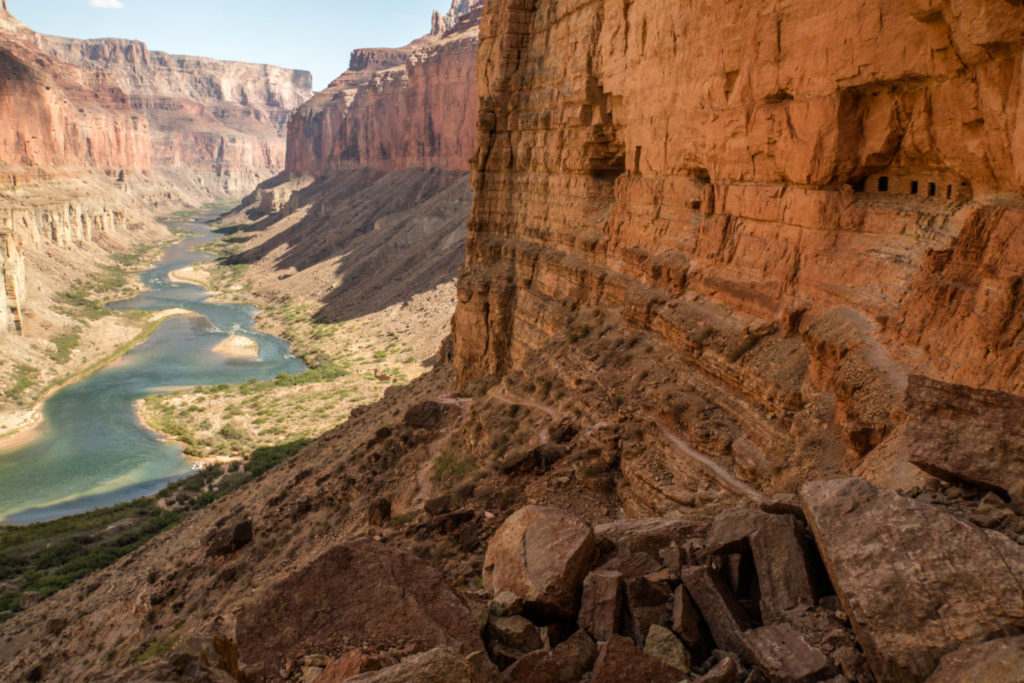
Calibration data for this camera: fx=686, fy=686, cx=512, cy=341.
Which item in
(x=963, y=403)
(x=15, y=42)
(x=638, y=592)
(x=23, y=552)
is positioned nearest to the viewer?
(x=638, y=592)

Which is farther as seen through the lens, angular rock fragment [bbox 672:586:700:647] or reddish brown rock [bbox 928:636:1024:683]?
angular rock fragment [bbox 672:586:700:647]

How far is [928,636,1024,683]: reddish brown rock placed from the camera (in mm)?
3682

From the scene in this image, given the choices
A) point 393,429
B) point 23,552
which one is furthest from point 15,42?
point 393,429

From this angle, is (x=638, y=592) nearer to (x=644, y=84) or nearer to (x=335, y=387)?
(x=644, y=84)

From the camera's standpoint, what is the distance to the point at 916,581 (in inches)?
172

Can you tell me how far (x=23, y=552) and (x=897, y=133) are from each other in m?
30.2

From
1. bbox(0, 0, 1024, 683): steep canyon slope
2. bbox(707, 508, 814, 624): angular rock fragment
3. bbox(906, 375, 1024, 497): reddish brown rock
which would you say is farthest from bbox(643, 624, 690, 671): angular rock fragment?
bbox(906, 375, 1024, 497): reddish brown rock

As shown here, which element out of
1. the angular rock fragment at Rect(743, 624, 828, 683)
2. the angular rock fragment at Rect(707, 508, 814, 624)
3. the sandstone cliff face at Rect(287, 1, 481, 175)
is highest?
the sandstone cliff face at Rect(287, 1, 481, 175)

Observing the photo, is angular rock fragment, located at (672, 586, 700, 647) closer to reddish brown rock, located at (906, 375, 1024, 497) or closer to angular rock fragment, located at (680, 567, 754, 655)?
angular rock fragment, located at (680, 567, 754, 655)

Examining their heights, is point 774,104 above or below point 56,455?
above

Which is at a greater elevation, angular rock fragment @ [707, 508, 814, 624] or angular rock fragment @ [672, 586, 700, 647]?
angular rock fragment @ [707, 508, 814, 624]

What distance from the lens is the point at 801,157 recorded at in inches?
469

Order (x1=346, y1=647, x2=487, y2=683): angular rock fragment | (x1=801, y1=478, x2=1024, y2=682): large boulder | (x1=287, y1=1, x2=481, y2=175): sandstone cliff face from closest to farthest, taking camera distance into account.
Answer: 1. (x1=801, y1=478, x2=1024, y2=682): large boulder
2. (x1=346, y1=647, x2=487, y2=683): angular rock fragment
3. (x1=287, y1=1, x2=481, y2=175): sandstone cliff face

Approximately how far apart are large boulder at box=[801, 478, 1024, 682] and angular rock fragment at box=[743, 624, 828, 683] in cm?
34
